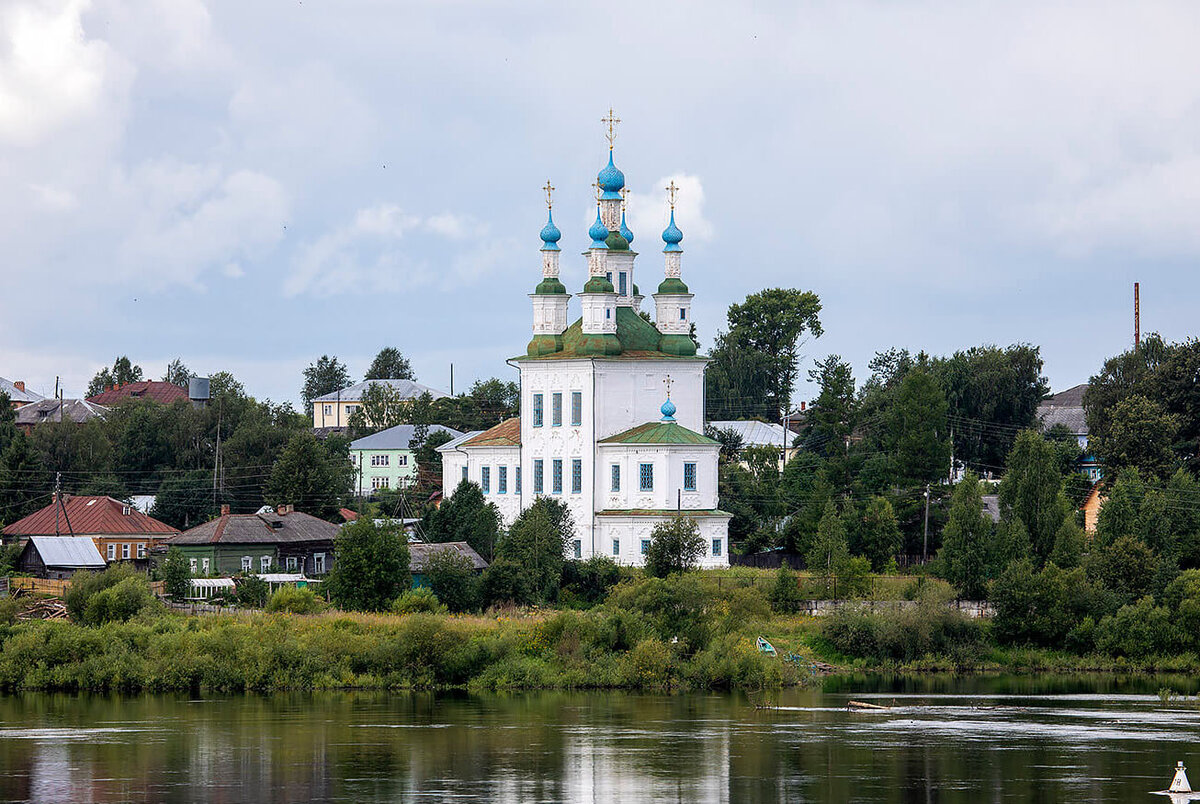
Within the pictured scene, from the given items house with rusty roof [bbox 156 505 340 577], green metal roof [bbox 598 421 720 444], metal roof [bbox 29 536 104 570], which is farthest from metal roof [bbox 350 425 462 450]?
metal roof [bbox 29 536 104 570]

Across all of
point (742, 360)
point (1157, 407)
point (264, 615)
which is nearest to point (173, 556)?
point (264, 615)

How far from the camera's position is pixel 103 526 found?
222 ft

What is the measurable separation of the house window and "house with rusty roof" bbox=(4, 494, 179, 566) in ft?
56.4

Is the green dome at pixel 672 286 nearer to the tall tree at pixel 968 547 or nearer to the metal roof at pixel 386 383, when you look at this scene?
the tall tree at pixel 968 547

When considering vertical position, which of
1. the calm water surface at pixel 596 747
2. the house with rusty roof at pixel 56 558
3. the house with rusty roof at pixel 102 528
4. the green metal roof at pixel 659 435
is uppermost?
the green metal roof at pixel 659 435

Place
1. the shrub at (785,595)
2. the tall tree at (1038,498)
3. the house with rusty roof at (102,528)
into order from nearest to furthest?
the shrub at (785,595)
the tall tree at (1038,498)
the house with rusty roof at (102,528)

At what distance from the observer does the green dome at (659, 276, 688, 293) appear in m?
69.1

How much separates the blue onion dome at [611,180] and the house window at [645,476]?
11.9 meters

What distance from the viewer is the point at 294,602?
176ft

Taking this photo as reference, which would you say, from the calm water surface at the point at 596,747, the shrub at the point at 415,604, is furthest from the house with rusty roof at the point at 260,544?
the calm water surface at the point at 596,747

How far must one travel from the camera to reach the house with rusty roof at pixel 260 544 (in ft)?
208

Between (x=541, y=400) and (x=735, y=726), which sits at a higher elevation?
(x=541, y=400)

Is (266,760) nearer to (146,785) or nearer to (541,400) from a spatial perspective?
(146,785)

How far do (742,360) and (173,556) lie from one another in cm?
5090
